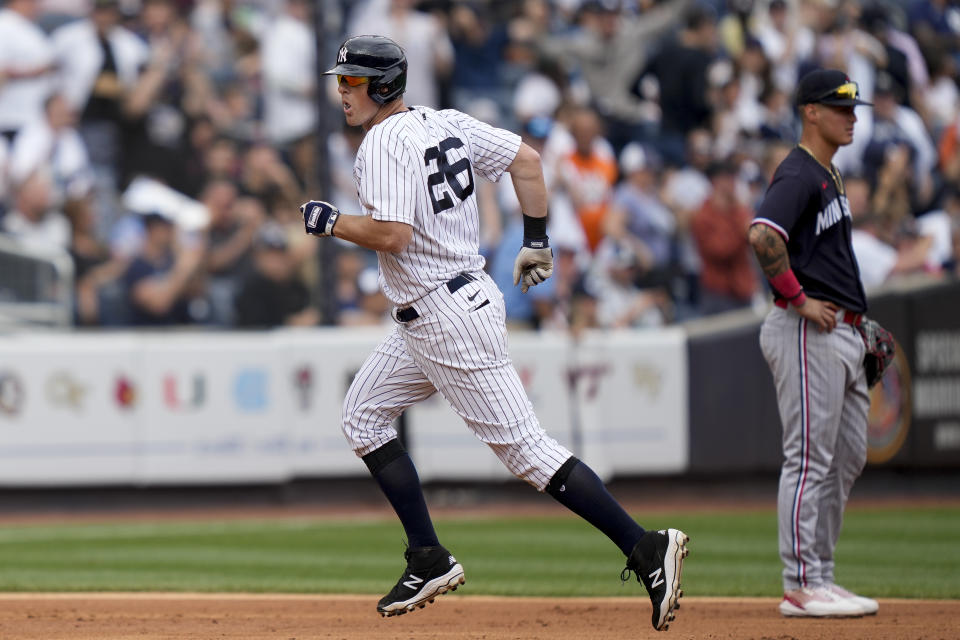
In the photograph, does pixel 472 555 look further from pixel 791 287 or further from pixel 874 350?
pixel 791 287

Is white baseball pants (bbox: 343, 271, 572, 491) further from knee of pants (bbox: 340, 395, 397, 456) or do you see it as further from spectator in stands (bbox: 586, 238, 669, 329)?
spectator in stands (bbox: 586, 238, 669, 329)

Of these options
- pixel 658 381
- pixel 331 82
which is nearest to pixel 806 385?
pixel 658 381

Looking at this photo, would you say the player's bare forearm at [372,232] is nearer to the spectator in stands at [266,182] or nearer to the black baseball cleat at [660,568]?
the black baseball cleat at [660,568]

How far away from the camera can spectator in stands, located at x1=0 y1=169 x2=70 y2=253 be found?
12.5 metres

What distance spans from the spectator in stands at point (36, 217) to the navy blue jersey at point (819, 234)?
7.99 metres

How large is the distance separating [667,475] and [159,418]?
4160 mm

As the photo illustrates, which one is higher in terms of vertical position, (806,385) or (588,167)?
(588,167)

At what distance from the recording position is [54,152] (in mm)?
12812

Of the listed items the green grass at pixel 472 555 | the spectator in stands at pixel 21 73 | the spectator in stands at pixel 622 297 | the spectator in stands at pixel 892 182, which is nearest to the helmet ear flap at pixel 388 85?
the green grass at pixel 472 555

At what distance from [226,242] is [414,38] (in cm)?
283

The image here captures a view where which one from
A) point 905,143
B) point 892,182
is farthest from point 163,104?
point 905,143

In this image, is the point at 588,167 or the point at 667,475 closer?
the point at 667,475

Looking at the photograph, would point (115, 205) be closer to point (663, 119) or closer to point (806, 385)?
point (663, 119)

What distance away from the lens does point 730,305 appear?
43.3ft
